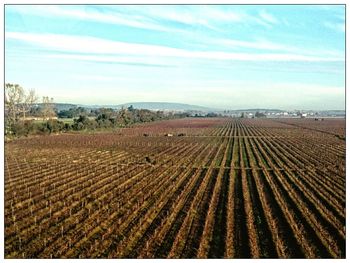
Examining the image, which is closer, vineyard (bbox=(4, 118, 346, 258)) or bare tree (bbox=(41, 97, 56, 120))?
vineyard (bbox=(4, 118, 346, 258))

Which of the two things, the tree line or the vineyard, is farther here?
the tree line

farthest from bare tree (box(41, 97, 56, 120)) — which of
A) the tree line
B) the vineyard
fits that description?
the vineyard

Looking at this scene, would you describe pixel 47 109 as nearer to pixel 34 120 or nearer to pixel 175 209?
pixel 34 120

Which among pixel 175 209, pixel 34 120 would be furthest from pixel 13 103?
pixel 175 209

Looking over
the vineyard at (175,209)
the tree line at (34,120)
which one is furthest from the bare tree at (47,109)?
the vineyard at (175,209)

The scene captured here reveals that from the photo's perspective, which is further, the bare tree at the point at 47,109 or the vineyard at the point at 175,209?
the bare tree at the point at 47,109

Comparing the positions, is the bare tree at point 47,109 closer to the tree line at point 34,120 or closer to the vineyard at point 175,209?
the tree line at point 34,120

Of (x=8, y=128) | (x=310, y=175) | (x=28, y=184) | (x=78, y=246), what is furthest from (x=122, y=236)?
(x=8, y=128)

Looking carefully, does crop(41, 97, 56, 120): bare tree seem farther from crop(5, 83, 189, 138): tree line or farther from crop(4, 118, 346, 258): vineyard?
crop(4, 118, 346, 258): vineyard

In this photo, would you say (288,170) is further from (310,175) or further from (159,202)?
(159,202)
